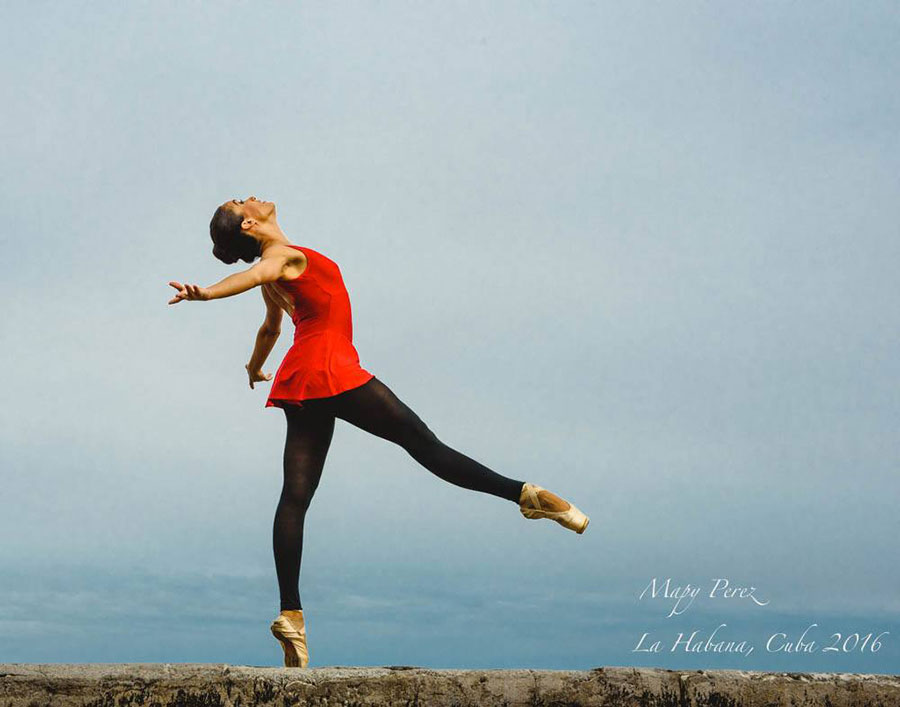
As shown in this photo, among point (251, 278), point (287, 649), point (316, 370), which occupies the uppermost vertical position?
point (251, 278)

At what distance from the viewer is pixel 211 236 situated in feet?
17.6

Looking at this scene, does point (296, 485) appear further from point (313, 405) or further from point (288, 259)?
point (288, 259)

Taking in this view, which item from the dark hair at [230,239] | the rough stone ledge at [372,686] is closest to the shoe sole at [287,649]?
the rough stone ledge at [372,686]

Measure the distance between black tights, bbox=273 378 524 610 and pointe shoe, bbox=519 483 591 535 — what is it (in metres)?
0.05

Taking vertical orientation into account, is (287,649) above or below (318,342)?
below

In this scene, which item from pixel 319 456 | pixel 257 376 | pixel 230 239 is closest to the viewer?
pixel 319 456

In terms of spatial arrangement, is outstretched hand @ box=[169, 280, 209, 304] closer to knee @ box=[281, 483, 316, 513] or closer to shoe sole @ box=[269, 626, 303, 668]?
knee @ box=[281, 483, 316, 513]

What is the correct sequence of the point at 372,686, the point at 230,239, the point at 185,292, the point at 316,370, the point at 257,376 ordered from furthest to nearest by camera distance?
1. the point at 257,376
2. the point at 230,239
3. the point at 316,370
4. the point at 185,292
5. the point at 372,686

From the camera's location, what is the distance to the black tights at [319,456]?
4.98 metres

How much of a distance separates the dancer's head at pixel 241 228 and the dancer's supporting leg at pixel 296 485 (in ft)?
2.65

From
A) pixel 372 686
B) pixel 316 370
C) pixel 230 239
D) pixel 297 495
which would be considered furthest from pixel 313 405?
pixel 372 686

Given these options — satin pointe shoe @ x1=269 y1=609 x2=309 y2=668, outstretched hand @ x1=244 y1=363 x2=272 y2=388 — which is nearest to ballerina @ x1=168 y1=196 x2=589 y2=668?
satin pointe shoe @ x1=269 y1=609 x2=309 y2=668

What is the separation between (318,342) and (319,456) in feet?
1.79

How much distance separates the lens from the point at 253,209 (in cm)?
533
